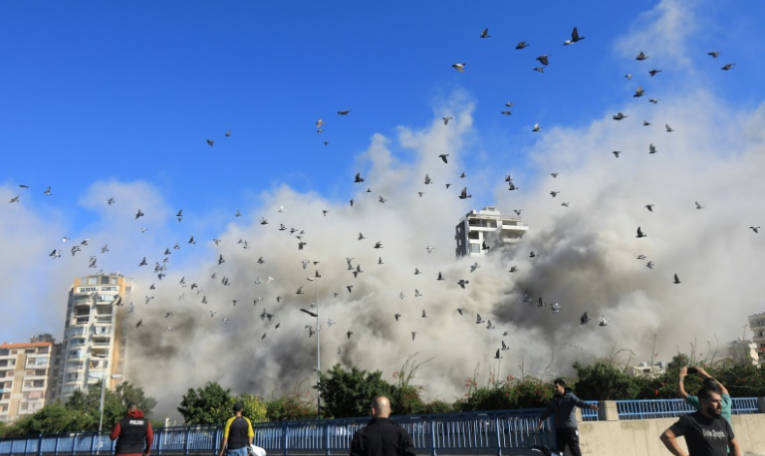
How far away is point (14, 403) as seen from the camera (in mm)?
128750

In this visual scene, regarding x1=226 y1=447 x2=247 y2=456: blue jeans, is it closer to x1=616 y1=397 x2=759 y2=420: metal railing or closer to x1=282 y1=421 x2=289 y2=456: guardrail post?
x1=616 y1=397 x2=759 y2=420: metal railing

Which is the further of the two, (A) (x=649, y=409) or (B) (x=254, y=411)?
(B) (x=254, y=411)

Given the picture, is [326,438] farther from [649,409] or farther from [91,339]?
[91,339]

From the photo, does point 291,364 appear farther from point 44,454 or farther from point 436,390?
point 44,454

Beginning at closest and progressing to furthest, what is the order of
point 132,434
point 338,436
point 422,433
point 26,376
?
point 132,434 < point 422,433 < point 338,436 < point 26,376

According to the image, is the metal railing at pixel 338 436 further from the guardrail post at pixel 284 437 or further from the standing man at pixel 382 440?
the standing man at pixel 382 440

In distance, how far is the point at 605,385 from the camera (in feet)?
83.0

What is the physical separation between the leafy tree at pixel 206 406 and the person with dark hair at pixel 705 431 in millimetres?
32938

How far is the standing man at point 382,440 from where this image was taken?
5422 mm

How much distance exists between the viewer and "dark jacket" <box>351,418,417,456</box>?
5.42 metres

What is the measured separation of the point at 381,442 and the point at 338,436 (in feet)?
52.2

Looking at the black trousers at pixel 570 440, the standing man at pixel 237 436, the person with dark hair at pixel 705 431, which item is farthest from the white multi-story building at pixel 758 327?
the person with dark hair at pixel 705 431

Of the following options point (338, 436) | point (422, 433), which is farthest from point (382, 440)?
point (338, 436)

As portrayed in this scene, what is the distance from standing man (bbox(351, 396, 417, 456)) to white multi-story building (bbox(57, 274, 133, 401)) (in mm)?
118671
